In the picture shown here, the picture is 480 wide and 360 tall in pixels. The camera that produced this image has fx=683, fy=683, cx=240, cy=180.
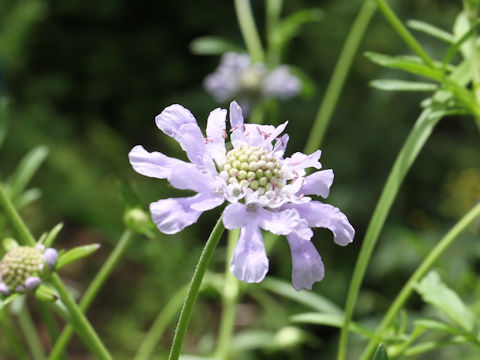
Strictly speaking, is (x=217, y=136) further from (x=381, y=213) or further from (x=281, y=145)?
(x=381, y=213)

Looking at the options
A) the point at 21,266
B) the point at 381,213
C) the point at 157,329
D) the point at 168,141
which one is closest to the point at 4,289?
the point at 21,266

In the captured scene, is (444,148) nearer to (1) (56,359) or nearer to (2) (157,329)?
(2) (157,329)

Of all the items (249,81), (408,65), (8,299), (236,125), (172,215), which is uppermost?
(249,81)

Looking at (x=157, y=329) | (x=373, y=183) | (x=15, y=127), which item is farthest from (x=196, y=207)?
(x=15, y=127)

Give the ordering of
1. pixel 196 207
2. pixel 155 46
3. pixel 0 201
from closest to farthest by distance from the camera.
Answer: pixel 196 207 < pixel 0 201 < pixel 155 46

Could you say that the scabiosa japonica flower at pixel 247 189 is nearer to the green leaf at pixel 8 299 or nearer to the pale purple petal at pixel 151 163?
the pale purple petal at pixel 151 163

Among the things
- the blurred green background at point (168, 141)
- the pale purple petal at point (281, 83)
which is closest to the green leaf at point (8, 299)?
the pale purple petal at point (281, 83)
